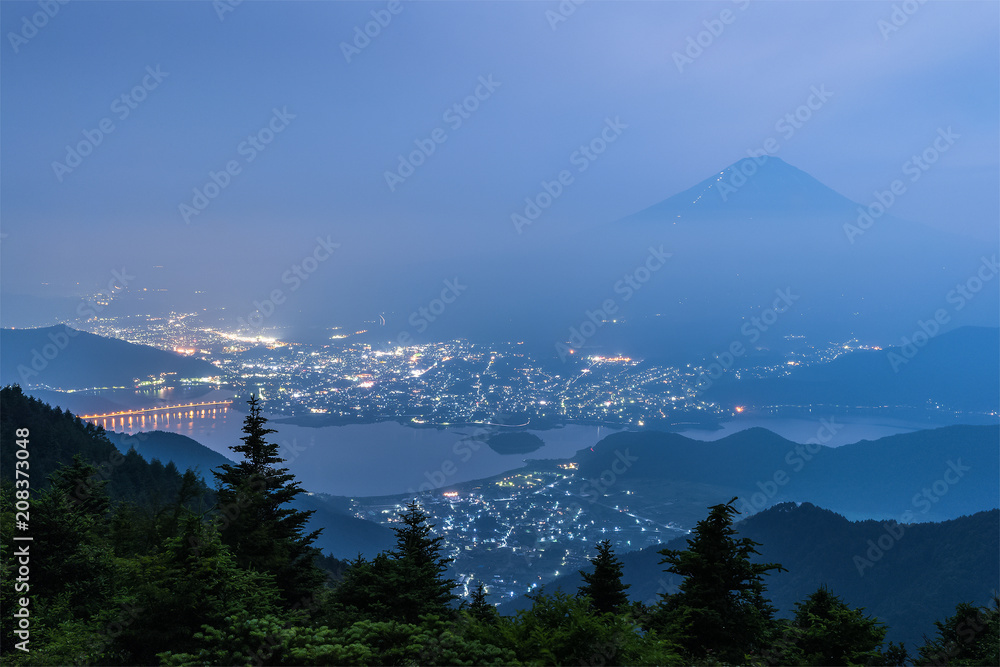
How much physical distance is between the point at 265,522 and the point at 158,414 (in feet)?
353

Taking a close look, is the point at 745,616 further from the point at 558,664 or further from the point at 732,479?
the point at 732,479

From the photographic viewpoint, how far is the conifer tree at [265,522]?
10250mm

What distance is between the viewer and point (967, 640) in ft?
28.3

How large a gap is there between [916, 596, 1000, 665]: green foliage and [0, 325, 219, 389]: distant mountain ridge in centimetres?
13629

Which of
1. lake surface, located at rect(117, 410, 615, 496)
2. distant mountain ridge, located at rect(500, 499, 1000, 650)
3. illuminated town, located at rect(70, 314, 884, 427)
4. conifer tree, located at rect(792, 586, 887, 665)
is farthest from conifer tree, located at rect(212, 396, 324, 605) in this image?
illuminated town, located at rect(70, 314, 884, 427)

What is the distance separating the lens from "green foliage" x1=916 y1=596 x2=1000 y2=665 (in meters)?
8.14

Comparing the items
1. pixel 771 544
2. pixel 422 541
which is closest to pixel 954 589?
pixel 771 544

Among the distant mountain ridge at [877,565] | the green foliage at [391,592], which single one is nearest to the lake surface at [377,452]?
the distant mountain ridge at [877,565]

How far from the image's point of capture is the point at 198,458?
63812 mm

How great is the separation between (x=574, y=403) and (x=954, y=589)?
356 ft

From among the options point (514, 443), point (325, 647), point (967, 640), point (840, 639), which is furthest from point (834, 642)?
point (514, 443)
